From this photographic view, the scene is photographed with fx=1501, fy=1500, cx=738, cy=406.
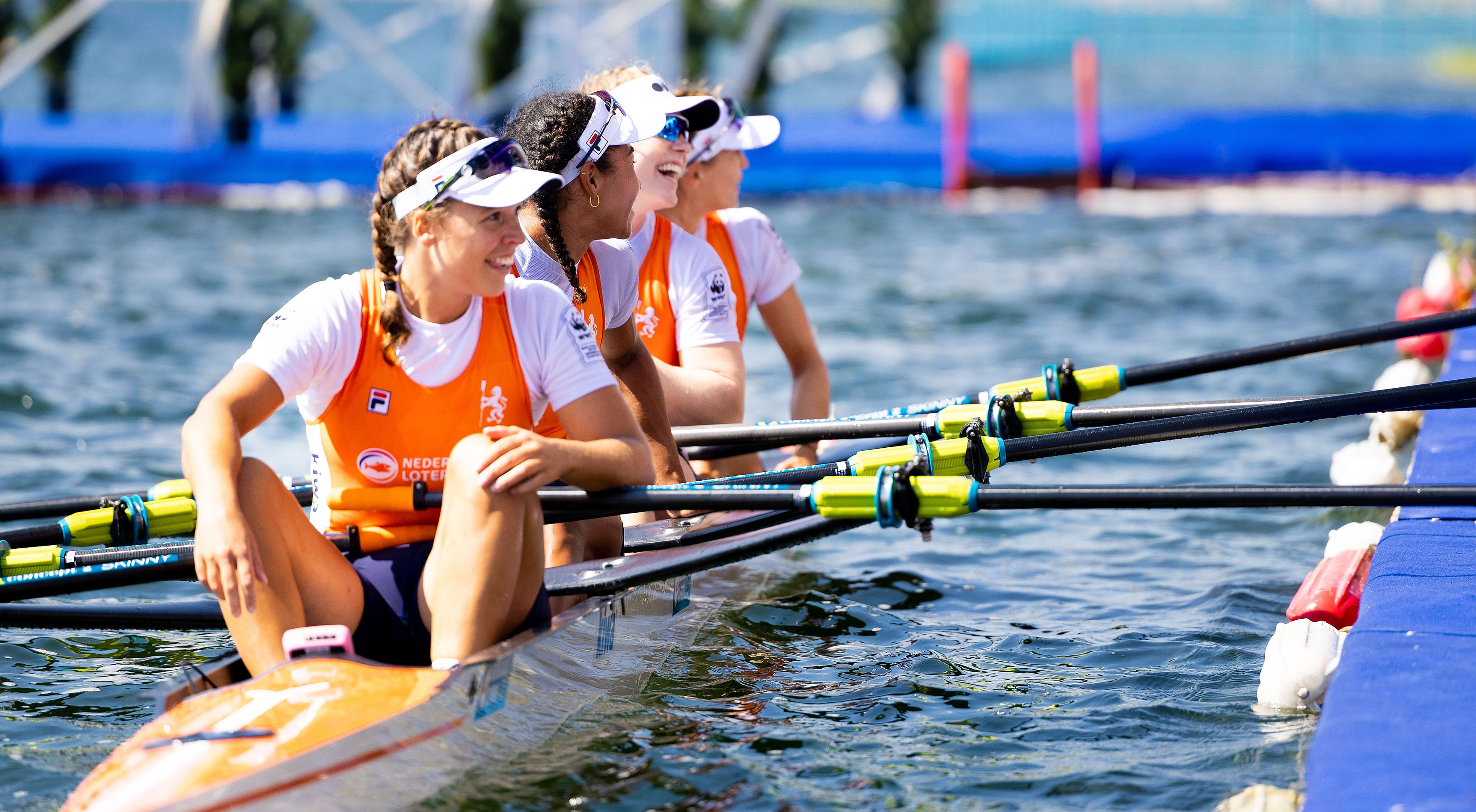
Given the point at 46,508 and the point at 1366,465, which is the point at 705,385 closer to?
the point at 46,508

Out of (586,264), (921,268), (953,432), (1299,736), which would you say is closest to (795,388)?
(953,432)

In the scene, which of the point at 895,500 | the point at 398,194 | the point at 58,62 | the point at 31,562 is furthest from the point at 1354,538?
the point at 58,62

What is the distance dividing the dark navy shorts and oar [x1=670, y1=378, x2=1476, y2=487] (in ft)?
2.41

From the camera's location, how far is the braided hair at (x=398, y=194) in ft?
8.70

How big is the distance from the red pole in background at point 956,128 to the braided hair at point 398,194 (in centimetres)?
1137

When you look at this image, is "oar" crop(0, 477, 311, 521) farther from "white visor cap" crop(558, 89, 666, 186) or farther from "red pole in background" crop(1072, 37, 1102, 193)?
"red pole in background" crop(1072, 37, 1102, 193)

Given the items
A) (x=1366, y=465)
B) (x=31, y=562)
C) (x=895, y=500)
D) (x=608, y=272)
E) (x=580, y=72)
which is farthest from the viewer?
(x=580, y=72)

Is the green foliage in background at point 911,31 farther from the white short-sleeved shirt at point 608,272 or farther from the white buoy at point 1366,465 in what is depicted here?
the white short-sleeved shirt at point 608,272

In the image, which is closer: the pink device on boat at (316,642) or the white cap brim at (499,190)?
the pink device on boat at (316,642)

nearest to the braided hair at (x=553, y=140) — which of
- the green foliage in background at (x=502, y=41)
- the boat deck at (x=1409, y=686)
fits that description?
the boat deck at (x=1409, y=686)

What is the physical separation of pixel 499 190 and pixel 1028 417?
168 cm

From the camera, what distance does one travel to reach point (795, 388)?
4.63 meters

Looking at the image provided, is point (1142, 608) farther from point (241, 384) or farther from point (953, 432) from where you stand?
point (241, 384)

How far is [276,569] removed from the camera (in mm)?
2498
